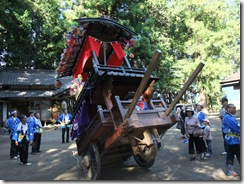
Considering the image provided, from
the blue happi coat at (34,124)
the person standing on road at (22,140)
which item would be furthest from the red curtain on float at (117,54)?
the blue happi coat at (34,124)

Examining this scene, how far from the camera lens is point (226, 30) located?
21.5 meters

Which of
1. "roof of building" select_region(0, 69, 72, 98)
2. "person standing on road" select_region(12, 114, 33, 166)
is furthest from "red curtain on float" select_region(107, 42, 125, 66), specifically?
"roof of building" select_region(0, 69, 72, 98)

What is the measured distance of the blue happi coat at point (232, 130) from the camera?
5.65 meters

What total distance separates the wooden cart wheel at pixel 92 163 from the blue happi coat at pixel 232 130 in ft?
10.4

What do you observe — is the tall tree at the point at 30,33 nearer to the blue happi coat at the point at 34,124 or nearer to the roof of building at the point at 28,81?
the roof of building at the point at 28,81

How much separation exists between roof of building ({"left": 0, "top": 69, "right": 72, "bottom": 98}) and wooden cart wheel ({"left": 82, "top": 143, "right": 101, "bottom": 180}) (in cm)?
1626

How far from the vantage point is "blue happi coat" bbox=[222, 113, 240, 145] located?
5652mm

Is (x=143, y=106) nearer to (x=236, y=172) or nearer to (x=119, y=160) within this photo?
(x=119, y=160)

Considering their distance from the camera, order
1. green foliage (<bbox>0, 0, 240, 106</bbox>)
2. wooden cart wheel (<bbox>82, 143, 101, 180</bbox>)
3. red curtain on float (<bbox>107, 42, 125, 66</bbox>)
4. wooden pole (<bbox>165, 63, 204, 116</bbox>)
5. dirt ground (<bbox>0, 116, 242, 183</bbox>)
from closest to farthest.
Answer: wooden pole (<bbox>165, 63, 204, 116</bbox>), wooden cart wheel (<bbox>82, 143, 101, 180</bbox>), dirt ground (<bbox>0, 116, 242, 183</bbox>), red curtain on float (<bbox>107, 42, 125, 66</bbox>), green foliage (<bbox>0, 0, 240, 106</bbox>)

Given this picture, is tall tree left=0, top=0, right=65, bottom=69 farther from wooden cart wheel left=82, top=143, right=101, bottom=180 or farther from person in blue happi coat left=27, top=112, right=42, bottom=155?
wooden cart wheel left=82, top=143, right=101, bottom=180

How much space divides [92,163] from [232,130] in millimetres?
3470

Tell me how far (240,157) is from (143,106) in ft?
8.51

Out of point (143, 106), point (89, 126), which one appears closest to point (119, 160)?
point (89, 126)

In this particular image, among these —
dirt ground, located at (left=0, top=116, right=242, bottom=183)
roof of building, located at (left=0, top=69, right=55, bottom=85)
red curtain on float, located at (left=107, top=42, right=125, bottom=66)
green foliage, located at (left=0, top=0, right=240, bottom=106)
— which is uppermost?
green foliage, located at (left=0, top=0, right=240, bottom=106)
